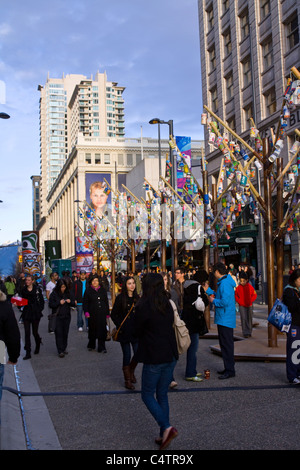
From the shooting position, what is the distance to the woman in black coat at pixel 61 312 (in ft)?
35.8

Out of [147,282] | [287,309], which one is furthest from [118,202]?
[147,282]

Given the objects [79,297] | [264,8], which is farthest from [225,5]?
[79,297]

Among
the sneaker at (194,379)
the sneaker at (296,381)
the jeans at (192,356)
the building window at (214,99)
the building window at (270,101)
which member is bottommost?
the sneaker at (194,379)

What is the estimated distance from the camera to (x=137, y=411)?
6.27m

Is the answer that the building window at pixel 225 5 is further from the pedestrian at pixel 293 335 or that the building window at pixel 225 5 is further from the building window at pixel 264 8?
the pedestrian at pixel 293 335

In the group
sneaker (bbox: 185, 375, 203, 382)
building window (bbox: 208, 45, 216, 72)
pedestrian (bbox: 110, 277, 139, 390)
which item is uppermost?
building window (bbox: 208, 45, 216, 72)

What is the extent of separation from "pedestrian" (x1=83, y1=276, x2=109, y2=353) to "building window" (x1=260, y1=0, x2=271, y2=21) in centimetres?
2502

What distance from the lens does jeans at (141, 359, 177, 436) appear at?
4.88 metres

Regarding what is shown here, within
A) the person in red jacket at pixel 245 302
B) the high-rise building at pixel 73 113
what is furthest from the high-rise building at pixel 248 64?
the high-rise building at pixel 73 113

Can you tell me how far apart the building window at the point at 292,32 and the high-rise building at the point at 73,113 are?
113 metres

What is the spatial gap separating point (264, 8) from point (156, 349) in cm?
3078

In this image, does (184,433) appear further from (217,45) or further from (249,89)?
(217,45)

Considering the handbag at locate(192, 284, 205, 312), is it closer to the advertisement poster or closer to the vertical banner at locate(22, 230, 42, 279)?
the vertical banner at locate(22, 230, 42, 279)

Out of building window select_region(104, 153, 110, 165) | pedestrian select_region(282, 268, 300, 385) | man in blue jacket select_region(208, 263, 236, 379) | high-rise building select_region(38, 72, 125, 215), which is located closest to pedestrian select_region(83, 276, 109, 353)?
man in blue jacket select_region(208, 263, 236, 379)
